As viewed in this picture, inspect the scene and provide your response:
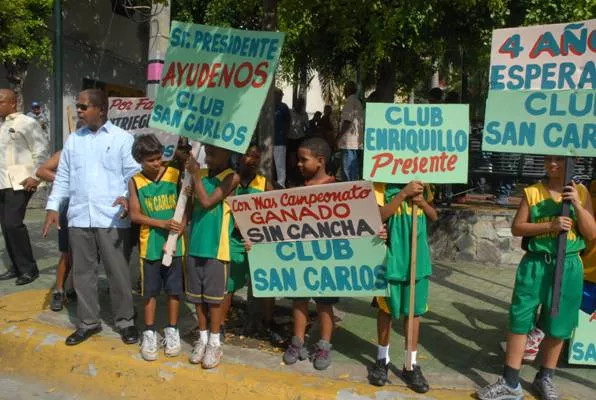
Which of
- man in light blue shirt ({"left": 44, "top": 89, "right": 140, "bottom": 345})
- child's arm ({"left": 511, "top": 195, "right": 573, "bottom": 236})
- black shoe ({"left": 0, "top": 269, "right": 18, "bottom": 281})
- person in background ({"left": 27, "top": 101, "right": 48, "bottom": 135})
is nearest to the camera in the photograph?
child's arm ({"left": 511, "top": 195, "right": 573, "bottom": 236})

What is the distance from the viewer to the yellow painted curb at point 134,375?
3850mm

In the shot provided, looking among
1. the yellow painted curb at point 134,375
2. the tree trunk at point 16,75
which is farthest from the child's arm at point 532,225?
the tree trunk at point 16,75

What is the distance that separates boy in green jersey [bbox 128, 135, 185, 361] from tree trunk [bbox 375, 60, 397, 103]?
6012 millimetres

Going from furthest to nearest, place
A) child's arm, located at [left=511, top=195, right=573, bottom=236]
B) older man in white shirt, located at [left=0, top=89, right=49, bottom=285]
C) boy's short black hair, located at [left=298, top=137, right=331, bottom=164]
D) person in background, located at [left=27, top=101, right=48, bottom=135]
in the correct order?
1. person in background, located at [left=27, top=101, right=48, bottom=135]
2. older man in white shirt, located at [left=0, top=89, right=49, bottom=285]
3. boy's short black hair, located at [left=298, top=137, right=331, bottom=164]
4. child's arm, located at [left=511, top=195, right=573, bottom=236]

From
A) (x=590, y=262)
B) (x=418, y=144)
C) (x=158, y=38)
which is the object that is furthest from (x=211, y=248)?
(x=158, y=38)

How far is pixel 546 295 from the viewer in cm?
371

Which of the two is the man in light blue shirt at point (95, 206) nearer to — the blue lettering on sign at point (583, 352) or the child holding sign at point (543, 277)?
the child holding sign at point (543, 277)

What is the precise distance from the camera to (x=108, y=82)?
15742 mm

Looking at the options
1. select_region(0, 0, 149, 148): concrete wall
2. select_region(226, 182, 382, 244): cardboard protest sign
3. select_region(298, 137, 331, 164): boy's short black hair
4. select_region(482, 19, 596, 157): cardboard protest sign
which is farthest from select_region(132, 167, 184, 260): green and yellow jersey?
select_region(0, 0, 149, 148): concrete wall

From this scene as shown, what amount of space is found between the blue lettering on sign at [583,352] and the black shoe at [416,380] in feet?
3.98

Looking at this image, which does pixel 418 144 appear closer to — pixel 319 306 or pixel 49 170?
pixel 319 306

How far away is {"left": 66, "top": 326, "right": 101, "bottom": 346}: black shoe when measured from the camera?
4.47 metres

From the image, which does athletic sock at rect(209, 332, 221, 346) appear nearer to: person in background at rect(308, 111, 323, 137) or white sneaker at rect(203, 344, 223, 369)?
white sneaker at rect(203, 344, 223, 369)

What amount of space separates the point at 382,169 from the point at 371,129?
282mm
